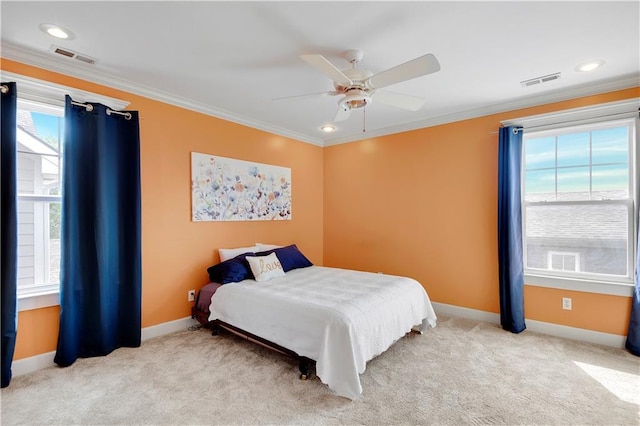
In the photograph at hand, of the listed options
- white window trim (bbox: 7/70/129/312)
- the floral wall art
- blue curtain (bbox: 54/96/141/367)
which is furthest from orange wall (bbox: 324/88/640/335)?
white window trim (bbox: 7/70/129/312)

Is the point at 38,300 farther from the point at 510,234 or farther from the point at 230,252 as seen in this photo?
the point at 510,234

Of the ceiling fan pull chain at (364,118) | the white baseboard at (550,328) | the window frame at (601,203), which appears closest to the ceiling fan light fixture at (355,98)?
the ceiling fan pull chain at (364,118)

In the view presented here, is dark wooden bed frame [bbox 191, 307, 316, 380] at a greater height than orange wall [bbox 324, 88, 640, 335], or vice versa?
orange wall [bbox 324, 88, 640, 335]

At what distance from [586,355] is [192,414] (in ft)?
11.1

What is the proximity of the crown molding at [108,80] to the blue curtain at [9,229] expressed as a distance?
302 mm

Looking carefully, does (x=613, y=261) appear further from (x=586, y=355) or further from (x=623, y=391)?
(x=623, y=391)

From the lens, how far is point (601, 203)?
2992 millimetres

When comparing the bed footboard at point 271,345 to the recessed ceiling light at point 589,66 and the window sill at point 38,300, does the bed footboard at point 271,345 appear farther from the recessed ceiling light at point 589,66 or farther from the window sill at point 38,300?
the recessed ceiling light at point 589,66

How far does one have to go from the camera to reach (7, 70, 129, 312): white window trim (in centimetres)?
234

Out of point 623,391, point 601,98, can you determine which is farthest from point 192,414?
point 601,98

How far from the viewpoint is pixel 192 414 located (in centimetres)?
191

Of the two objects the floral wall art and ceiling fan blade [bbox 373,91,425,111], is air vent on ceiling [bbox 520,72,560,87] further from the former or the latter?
the floral wall art

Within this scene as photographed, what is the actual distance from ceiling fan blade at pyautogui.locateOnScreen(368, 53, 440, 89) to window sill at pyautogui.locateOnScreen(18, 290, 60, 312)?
317cm

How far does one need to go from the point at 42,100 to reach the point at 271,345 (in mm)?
2847
